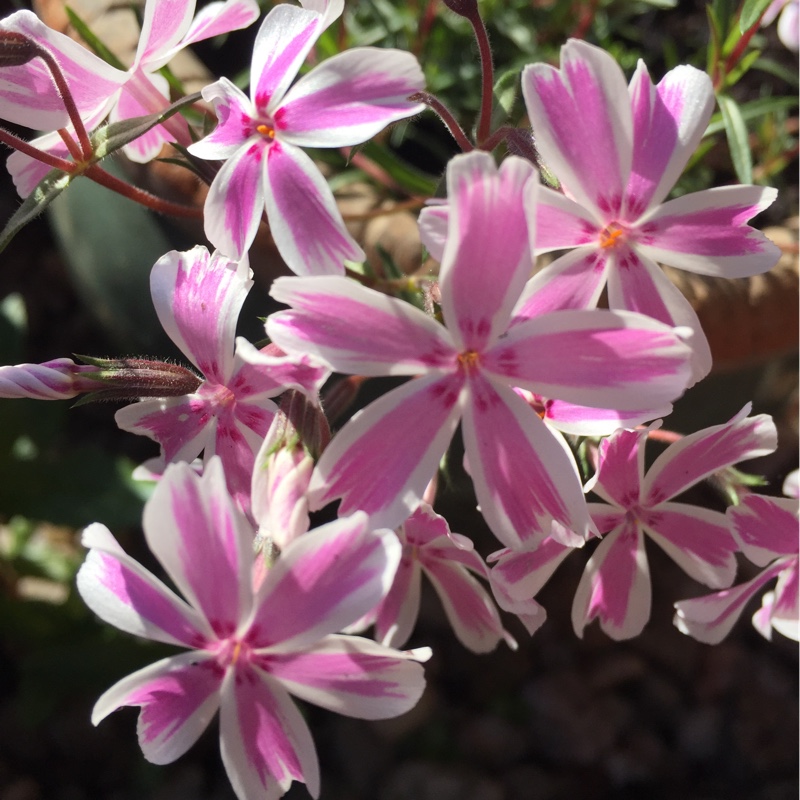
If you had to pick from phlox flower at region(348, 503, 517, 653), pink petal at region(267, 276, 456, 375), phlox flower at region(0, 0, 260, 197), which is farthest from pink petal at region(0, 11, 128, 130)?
phlox flower at region(348, 503, 517, 653)

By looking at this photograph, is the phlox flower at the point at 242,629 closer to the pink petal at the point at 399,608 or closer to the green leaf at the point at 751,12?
the pink petal at the point at 399,608

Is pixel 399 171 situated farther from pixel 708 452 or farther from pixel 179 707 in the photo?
pixel 179 707

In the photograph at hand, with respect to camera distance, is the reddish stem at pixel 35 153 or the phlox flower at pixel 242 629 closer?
the phlox flower at pixel 242 629

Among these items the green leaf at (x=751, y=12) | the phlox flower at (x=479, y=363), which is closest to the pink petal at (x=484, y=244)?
the phlox flower at (x=479, y=363)

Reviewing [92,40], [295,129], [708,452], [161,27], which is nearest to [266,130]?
[295,129]

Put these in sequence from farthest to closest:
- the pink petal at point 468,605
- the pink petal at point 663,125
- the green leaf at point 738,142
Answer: the green leaf at point 738,142
the pink petal at point 468,605
the pink petal at point 663,125

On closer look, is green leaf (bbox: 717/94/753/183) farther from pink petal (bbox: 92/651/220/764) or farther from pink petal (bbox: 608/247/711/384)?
pink petal (bbox: 92/651/220/764)
